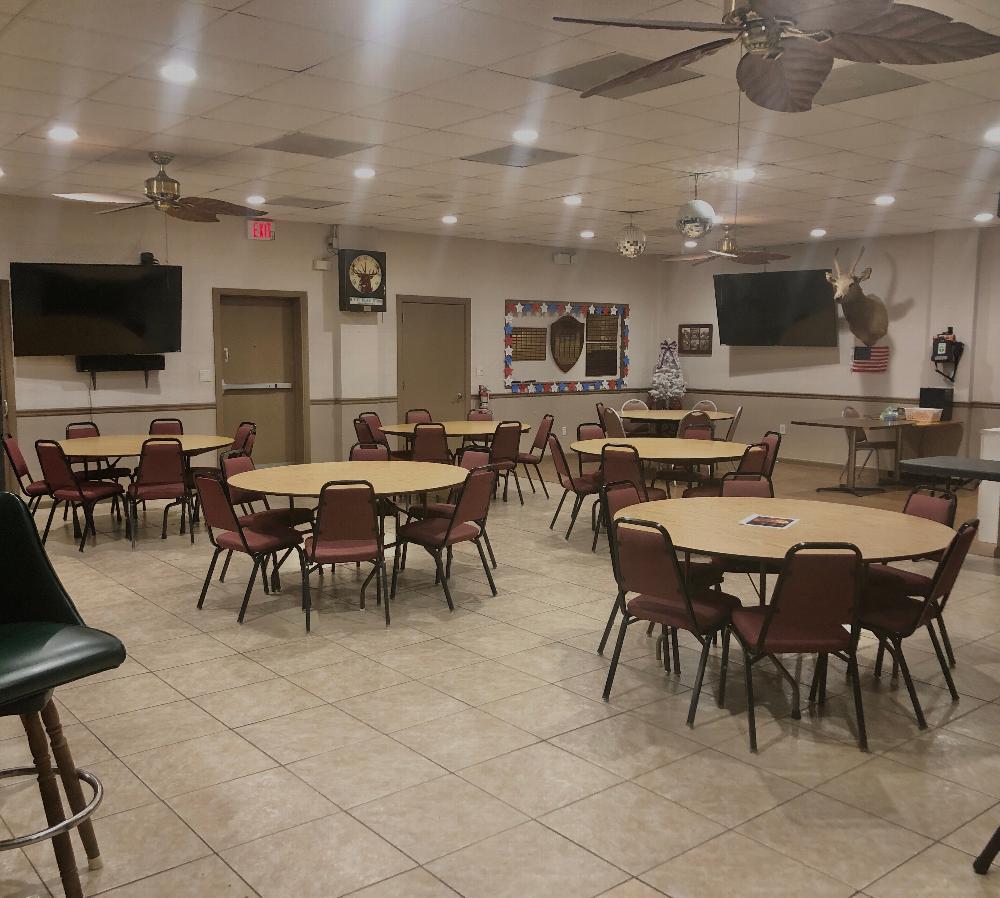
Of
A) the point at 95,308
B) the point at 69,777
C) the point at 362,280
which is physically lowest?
the point at 69,777

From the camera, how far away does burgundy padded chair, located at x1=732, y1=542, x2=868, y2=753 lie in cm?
327

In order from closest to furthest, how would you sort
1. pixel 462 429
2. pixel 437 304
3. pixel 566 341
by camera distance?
pixel 462 429 < pixel 437 304 < pixel 566 341

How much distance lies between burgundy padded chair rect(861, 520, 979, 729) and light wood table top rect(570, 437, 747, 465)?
265cm

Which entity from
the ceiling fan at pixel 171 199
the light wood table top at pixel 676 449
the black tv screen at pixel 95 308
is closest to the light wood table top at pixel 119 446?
the black tv screen at pixel 95 308

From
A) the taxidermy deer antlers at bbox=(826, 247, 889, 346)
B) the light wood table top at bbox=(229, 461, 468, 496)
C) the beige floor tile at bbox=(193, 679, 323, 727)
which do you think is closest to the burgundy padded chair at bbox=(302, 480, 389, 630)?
the light wood table top at bbox=(229, 461, 468, 496)

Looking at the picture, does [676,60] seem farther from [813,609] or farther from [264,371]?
[264,371]

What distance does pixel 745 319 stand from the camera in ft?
41.7

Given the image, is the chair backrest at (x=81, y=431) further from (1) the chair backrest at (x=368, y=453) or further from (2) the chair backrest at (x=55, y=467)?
(1) the chair backrest at (x=368, y=453)

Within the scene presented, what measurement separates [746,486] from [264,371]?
268 inches

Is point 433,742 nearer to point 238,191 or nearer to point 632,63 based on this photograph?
point 632,63

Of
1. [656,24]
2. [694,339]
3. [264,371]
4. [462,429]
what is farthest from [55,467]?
[694,339]

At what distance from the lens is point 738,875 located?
261 cm

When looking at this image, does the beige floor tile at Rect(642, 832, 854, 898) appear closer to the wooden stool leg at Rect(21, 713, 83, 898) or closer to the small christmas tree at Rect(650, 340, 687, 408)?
the wooden stool leg at Rect(21, 713, 83, 898)

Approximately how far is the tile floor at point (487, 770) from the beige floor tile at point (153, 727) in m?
0.01
